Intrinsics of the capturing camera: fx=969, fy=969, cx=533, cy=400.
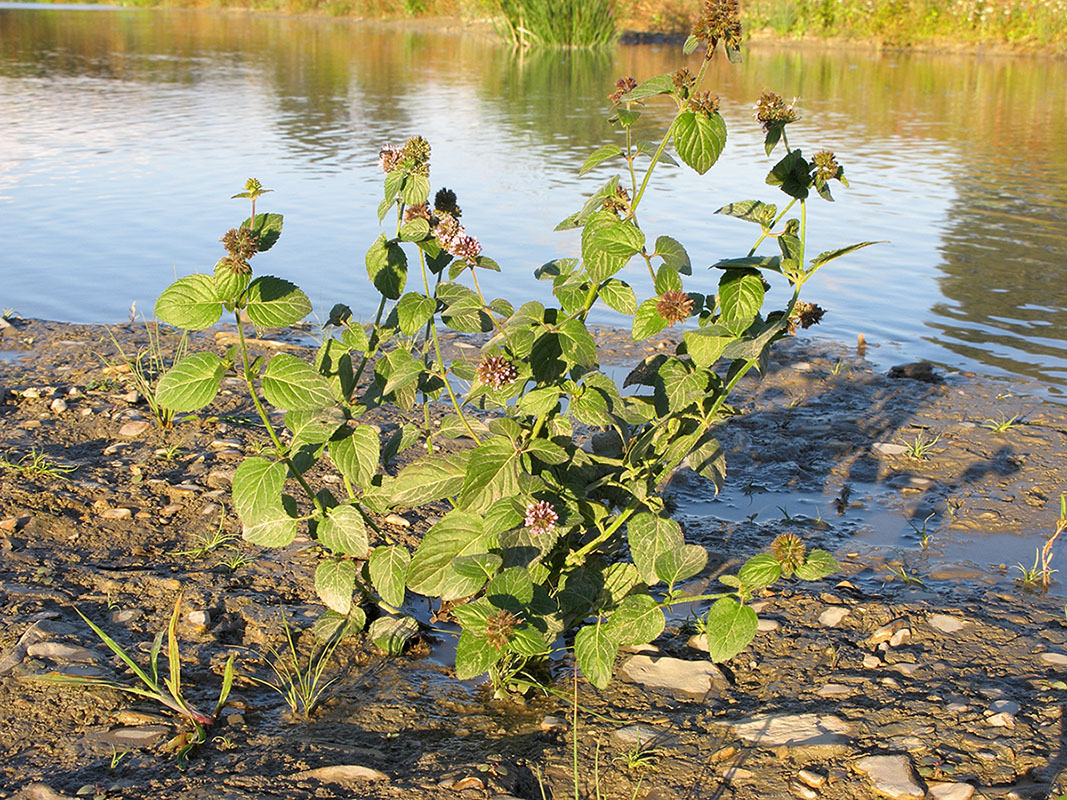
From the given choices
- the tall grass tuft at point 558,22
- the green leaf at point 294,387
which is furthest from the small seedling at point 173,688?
the tall grass tuft at point 558,22

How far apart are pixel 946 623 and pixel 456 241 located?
1.96 metres

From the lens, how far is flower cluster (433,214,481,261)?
8.05 ft

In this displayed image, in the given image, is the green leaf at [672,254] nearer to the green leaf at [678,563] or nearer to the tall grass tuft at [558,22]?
the green leaf at [678,563]

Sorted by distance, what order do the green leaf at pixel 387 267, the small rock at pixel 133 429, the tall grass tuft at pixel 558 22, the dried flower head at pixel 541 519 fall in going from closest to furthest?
the dried flower head at pixel 541 519
the green leaf at pixel 387 267
the small rock at pixel 133 429
the tall grass tuft at pixel 558 22

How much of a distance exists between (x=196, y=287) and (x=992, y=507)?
3269mm

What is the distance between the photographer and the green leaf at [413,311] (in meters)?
2.49

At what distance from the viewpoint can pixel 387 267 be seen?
8.56 ft

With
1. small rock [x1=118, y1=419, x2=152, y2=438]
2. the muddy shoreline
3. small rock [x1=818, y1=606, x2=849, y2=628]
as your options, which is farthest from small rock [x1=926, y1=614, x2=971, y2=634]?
small rock [x1=118, y1=419, x2=152, y2=438]

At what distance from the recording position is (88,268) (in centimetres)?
768

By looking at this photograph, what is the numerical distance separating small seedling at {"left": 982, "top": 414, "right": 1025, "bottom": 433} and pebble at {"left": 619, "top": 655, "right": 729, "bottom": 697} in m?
2.64

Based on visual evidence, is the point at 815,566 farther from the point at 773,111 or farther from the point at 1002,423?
the point at 1002,423

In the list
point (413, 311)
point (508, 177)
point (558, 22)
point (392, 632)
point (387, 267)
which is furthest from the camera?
point (558, 22)

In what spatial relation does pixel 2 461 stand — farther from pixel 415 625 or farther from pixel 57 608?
pixel 415 625

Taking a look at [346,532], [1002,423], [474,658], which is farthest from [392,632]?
[1002,423]
